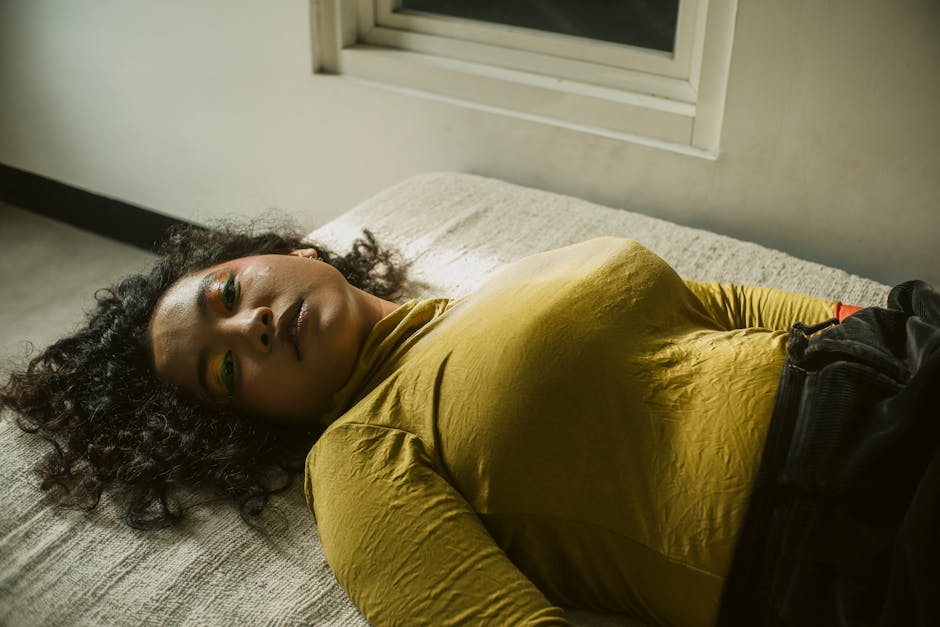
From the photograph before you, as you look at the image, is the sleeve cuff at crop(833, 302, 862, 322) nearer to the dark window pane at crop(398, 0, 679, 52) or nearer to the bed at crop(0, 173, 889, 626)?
the bed at crop(0, 173, 889, 626)

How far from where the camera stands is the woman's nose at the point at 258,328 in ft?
3.67

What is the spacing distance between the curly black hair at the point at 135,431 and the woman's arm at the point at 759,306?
0.63 m

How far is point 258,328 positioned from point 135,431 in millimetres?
249

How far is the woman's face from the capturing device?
3.71 ft

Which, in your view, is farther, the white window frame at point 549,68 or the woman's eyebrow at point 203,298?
the white window frame at point 549,68

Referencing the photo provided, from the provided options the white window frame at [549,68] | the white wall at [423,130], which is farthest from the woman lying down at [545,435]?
the white window frame at [549,68]

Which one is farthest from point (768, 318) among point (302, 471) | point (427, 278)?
point (302, 471)

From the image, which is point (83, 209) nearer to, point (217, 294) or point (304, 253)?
point (304, 253)

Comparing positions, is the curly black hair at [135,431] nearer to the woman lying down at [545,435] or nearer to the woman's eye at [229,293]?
the woman lying down at [545,435]

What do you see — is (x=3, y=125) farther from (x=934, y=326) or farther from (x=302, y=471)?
(x=934, y=326)

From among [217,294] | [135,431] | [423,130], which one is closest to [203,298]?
[217,294]

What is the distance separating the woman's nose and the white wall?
36.6 inches

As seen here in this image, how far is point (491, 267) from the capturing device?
157cm

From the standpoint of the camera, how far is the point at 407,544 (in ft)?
3.05
